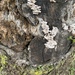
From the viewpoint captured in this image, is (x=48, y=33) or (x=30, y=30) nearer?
(x=48, y=33)

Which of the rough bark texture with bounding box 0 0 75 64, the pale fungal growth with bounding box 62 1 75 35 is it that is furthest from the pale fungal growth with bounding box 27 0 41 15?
the pale fungal growth with bounding box 62 1 75 35

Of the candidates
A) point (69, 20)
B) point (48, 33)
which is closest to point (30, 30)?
point (48, 33)

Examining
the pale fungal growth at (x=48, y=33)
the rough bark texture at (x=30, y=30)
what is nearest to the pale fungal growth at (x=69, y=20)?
the rough bark texture at (x=30, y=30)

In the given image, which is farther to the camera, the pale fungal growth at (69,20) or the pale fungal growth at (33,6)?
the pale fungal growth at (69,20)

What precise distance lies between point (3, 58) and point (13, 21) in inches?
25.0

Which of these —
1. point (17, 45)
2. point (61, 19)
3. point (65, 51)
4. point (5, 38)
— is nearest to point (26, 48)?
point (17, 45)

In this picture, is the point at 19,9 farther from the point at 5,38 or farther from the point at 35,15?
the point at 5,38

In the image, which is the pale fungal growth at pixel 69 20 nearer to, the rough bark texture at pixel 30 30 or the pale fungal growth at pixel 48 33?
the rough bark texture at pixel 30 30

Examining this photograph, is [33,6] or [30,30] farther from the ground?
[33,6]

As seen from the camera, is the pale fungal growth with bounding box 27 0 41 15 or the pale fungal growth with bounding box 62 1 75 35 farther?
the pale fungal growth with bounding box 62 1 75 35

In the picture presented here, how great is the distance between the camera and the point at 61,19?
89.9 inches

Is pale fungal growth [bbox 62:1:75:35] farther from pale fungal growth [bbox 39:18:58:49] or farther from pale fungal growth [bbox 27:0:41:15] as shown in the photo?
pale fungal growth [bbox 27:0:41:15]

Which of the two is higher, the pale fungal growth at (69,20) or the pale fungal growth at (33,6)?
the pale fungal growth at (33,6)

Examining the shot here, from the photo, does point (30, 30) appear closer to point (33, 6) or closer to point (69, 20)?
point (33, 6)
